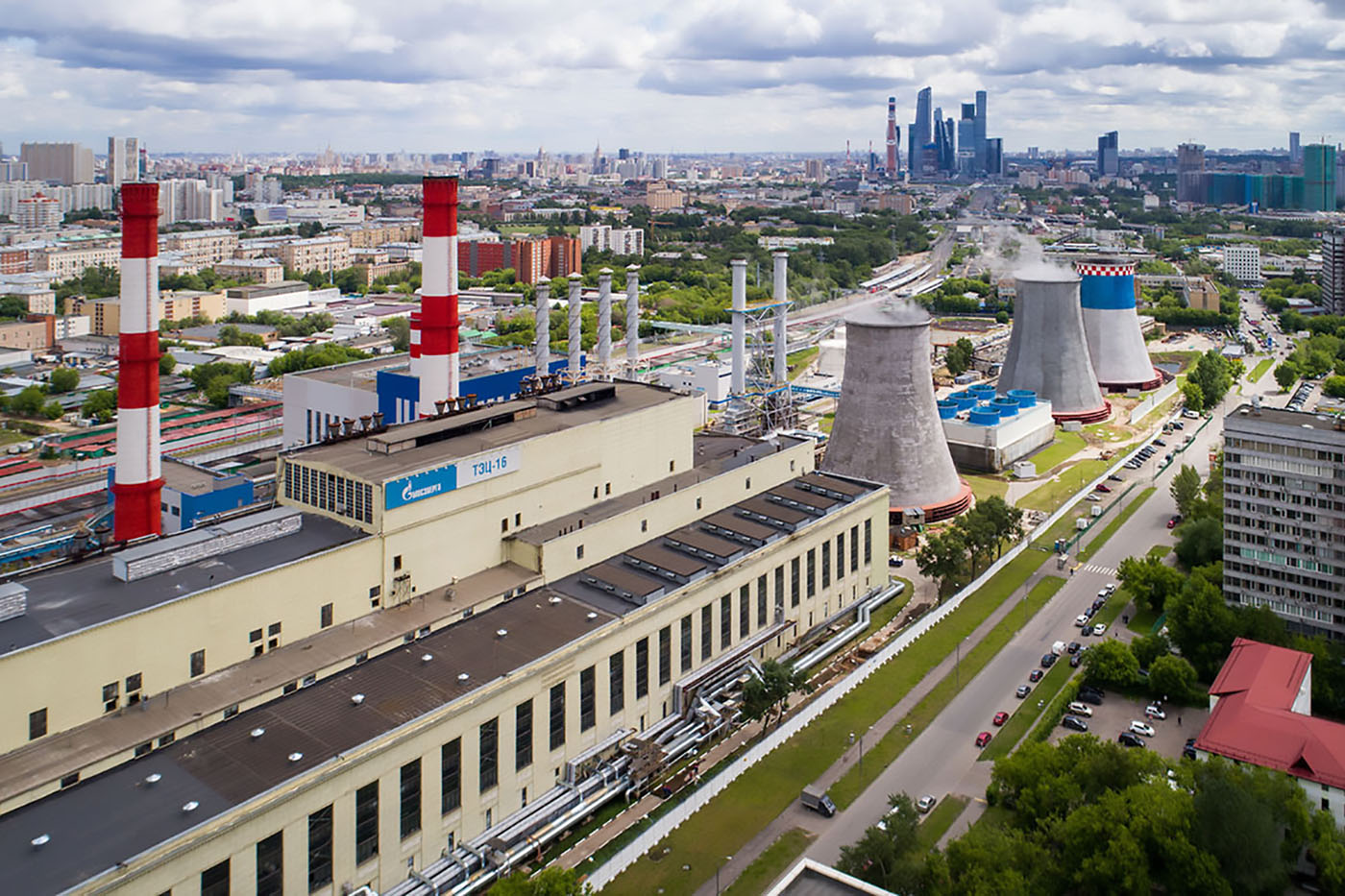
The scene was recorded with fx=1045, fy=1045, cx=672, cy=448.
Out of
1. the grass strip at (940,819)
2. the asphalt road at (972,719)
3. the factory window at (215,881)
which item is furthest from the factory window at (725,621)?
the factory window at (215,881)

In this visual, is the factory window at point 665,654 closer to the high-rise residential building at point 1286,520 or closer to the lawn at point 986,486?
the high-rise residential building at point 1286,520

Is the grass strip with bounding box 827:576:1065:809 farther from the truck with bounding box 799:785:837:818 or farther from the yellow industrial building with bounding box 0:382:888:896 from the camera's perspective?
the yellow industrial building with bounding box 0:382:888:896

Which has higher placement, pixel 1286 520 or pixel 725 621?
pixel 1286 520

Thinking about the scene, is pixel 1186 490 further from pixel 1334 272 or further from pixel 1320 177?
pixel 1320 177

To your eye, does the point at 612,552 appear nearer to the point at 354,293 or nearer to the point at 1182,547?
the point at 1182,547

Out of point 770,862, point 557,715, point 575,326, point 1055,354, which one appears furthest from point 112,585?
point 1055,354

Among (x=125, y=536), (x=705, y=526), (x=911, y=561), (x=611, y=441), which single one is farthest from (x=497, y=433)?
(x=911, y=561)

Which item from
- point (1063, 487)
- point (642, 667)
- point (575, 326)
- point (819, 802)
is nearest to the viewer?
point (819, 802)
